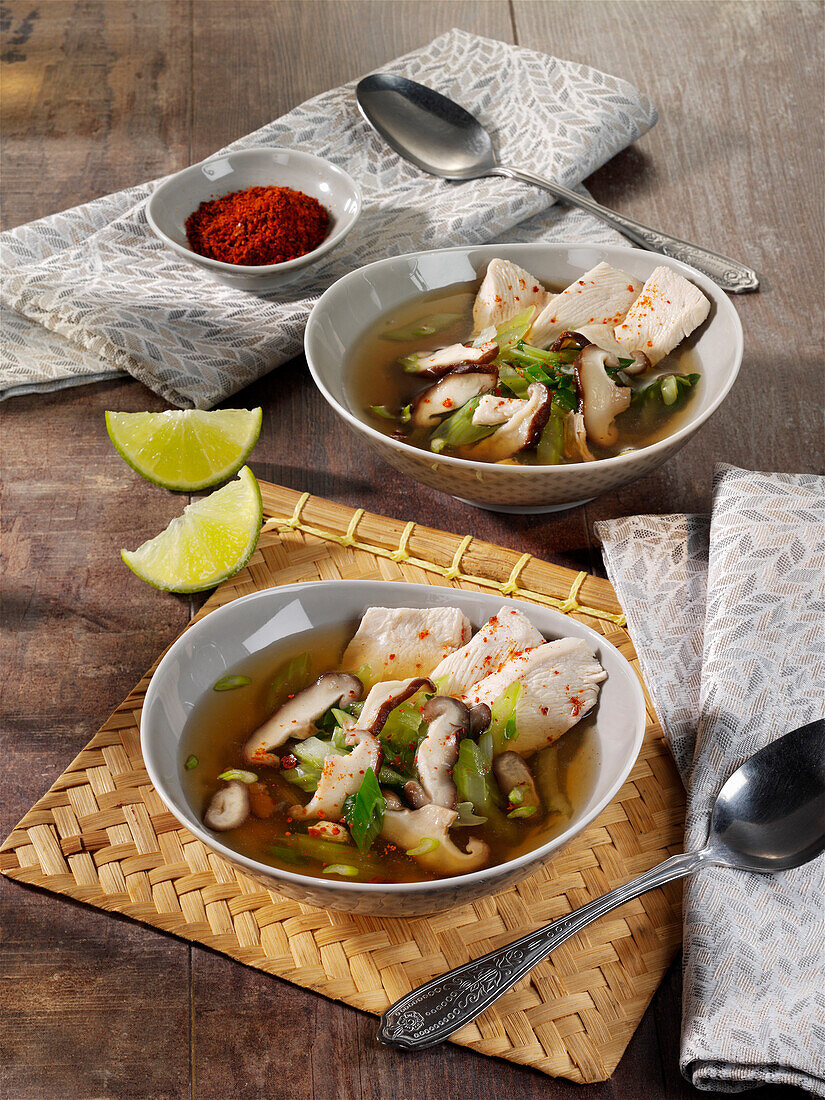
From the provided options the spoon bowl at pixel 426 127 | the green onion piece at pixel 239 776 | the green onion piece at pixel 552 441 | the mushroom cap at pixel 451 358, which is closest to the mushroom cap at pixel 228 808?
the green onion piece at pixel 239 776

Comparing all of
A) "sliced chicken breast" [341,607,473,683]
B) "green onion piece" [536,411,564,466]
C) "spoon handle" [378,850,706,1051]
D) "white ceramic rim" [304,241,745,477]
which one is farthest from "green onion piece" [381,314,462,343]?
"spoon handle" [378,850,706,1051]

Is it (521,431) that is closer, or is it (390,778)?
(390,778)

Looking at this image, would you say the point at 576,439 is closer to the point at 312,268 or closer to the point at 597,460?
the point at 597,460

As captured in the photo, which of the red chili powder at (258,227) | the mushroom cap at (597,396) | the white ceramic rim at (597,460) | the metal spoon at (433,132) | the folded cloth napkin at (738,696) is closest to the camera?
the folded cloth napkin at (738,696)

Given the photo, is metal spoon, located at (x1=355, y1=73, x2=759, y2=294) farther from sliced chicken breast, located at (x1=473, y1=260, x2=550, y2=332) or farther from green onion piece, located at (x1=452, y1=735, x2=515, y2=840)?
green onion piece, located at (x1=452, y1=735, x2=515, y2=840)

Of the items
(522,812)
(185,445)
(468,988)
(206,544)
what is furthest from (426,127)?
(468,988)

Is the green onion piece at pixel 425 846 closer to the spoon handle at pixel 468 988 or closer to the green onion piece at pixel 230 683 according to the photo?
the spoon handle at pixel 468 988

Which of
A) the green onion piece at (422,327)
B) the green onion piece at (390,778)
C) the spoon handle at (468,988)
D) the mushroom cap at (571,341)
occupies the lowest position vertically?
the spoon handle at (468,988)

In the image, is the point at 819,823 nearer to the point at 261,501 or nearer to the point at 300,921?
the point at 300,921

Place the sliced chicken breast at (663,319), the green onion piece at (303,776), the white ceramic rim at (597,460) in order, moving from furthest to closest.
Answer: the sliced chicken breast at (663,319), the white ceramic rim at (597,460), the green onion piece at (303,776)
